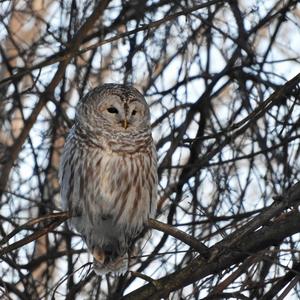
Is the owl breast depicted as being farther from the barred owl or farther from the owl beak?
the owl beak

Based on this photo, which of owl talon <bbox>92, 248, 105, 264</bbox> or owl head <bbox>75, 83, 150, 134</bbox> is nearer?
owl head <bbox>75, 83, 150, 134</bbox>

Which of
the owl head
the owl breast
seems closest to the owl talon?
the owl breast

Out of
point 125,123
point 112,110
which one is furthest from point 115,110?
point 125,123

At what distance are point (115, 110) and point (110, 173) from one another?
455mm

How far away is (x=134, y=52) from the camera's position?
4629 mm

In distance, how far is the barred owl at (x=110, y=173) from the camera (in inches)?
165

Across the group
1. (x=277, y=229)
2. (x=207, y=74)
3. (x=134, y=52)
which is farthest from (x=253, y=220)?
(x=207, y=74)

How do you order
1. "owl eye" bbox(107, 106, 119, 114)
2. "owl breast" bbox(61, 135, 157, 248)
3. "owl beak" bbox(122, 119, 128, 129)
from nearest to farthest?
"owl breast" bbox(61, 135, 157, 248) < "owl beak" bbox(122, 119, 128, 129) < "owl eye" bbox(107, 106, 119, 114)

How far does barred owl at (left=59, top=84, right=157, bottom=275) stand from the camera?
4.19 metres

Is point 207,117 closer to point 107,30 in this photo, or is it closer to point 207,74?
point 207,74

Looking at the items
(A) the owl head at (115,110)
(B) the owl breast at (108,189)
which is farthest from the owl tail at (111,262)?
(A) the owl head at (115,110)

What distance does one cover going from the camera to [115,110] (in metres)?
4.47

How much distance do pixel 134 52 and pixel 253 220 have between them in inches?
75.5

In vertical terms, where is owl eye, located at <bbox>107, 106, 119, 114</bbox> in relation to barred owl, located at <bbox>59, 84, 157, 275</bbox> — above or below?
above
